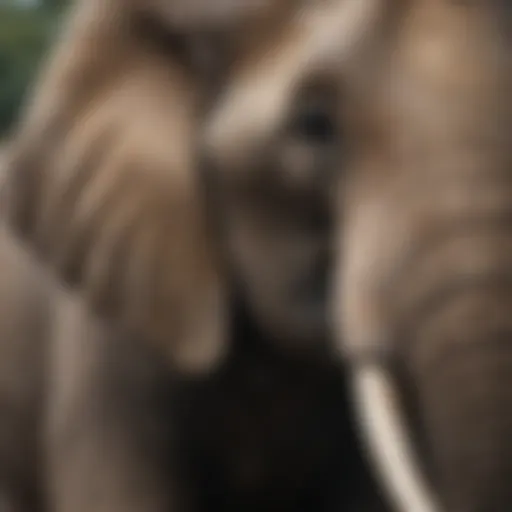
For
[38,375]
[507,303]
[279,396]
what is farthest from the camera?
[38,375]

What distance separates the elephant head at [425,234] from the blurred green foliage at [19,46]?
372 centimetres

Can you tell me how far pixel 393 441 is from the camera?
1568 millimetres

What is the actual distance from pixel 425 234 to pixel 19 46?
4.80 m

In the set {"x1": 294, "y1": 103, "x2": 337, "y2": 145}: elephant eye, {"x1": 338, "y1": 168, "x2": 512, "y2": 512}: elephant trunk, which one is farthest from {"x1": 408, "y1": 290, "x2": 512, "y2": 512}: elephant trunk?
{"x1": 294, "y1": 103, "x2": 337, "y2": 145}: elephant eye

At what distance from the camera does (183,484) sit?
6.61ft

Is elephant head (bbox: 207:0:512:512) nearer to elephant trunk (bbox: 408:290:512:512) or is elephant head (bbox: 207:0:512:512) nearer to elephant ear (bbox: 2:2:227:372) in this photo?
elephant trunk (bbox: 408:290:512:512)

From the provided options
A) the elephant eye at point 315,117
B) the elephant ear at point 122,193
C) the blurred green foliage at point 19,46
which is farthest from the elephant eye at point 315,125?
the blurred green foliage at point 19,46

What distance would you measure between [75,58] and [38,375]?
1.32 feet

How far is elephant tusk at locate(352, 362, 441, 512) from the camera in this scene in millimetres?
1558

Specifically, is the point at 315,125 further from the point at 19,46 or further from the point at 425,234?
the point at 19,46

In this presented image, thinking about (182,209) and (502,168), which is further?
(182,209)

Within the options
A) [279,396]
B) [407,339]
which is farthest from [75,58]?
[407,339]

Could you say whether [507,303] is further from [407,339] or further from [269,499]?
[269,499]

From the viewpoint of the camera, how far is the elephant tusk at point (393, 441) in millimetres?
1558
